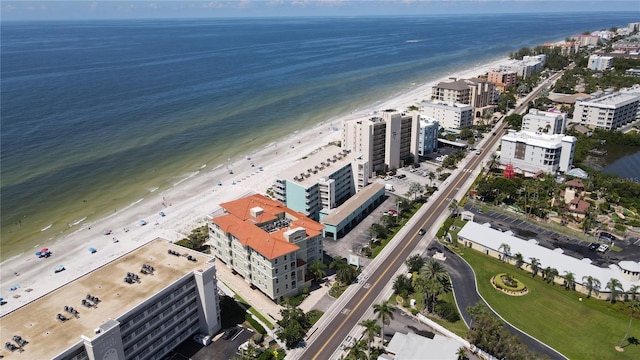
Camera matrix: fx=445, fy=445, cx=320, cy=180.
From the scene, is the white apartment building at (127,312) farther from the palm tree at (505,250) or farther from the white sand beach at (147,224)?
the palm tree at (505,250)

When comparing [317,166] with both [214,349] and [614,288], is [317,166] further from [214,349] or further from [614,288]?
[614,288]

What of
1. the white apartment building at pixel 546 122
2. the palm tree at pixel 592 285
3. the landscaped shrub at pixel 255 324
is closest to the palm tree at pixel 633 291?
the palm tree at pixel 592 285

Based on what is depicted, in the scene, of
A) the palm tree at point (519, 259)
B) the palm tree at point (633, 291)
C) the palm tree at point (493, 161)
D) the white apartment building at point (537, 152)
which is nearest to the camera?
the palm tree at point (633, 291)

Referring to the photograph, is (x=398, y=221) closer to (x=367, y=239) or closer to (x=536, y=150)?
(x=367, y=239)

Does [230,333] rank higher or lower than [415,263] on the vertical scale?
lower

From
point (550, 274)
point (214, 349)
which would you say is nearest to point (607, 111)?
point (550, 274)

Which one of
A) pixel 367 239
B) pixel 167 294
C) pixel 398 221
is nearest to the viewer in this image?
pixel 167 294

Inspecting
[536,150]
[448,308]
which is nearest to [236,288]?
[448,308]
